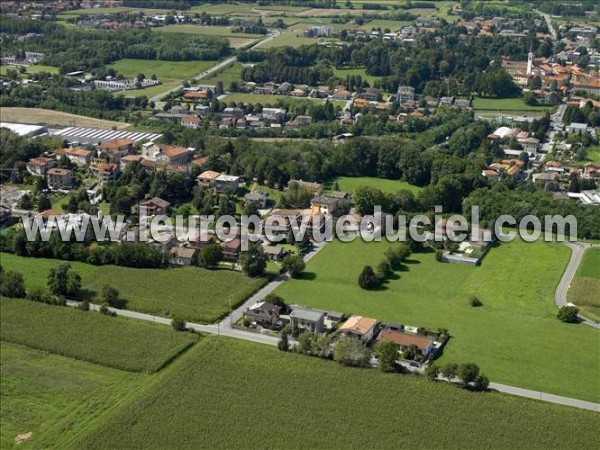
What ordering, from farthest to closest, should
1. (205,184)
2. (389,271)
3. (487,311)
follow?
(205,184)
(389,271)
(487,311)

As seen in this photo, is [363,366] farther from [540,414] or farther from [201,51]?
[201,51]

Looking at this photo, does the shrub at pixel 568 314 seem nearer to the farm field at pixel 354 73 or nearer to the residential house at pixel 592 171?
the residential house at pixel 592 171

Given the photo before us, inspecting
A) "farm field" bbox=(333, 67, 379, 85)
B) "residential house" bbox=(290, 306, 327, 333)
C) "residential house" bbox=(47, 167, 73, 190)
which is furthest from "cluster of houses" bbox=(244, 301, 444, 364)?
"farm field" bbox=(333, 67, 379, 85)

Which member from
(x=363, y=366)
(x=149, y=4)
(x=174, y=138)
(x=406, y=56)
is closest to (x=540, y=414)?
(x=363, y=366)

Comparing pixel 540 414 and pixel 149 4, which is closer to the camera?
pixel 540 414

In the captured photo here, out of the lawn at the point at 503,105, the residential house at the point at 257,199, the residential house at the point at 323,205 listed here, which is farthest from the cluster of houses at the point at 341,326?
the lawn at the point at 503,105

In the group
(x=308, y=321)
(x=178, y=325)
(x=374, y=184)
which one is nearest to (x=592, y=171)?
(x=374, y=184)

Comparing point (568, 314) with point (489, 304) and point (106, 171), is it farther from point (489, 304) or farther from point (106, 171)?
point (106, 171)
